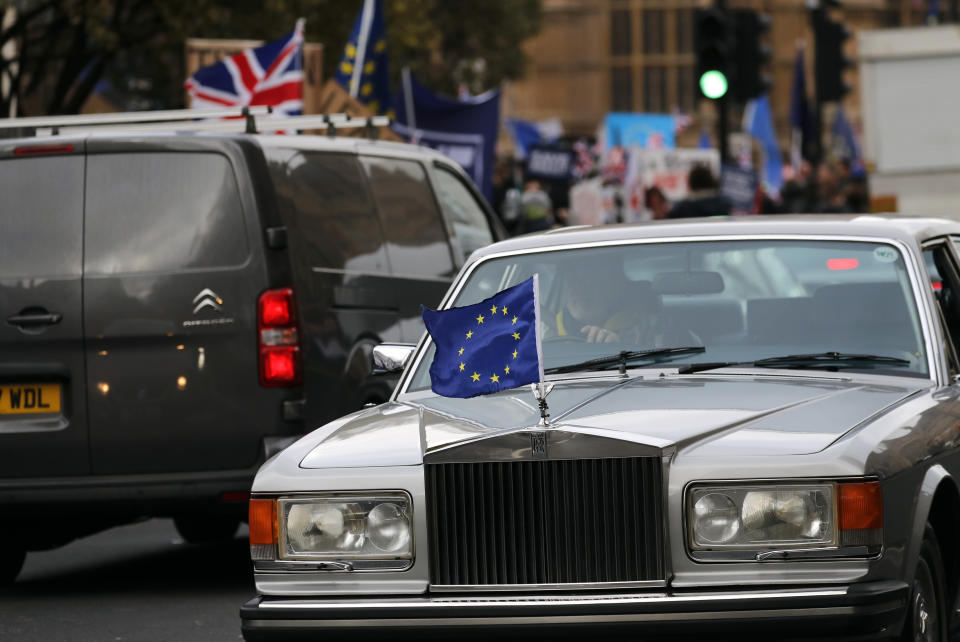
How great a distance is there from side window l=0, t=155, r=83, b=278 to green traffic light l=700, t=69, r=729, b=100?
9653 mm

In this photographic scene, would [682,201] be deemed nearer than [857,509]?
No

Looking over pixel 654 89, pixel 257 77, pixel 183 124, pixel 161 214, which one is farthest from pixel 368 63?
pixel 654 89

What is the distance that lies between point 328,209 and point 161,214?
3.07 ft

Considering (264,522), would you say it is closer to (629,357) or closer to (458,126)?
(629,357)

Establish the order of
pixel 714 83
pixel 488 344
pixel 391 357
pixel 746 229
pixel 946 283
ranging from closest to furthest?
pixel 488 344 < pixel 746 229 < pixel 391 357 < pixel 946 283 < pixel 714 83

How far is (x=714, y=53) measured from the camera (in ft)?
58.3

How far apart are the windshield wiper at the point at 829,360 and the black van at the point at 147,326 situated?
329 cm

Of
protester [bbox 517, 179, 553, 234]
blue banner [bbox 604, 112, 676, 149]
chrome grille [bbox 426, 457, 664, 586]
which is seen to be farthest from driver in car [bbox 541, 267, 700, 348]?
blue banner [bbox 604, 112, 676, 149]

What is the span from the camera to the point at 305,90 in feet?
62.8

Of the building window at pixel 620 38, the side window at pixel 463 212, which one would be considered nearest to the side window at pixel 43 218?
the side window at pixel 463 212

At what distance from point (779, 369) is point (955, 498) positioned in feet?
2.13

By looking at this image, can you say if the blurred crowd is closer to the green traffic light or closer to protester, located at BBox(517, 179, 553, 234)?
protester, located at BBox(517, 179, 553, 234)

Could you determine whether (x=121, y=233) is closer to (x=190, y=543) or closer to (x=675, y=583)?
(x=190, y=543)

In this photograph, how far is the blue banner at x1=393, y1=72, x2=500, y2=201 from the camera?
66.2 feet
